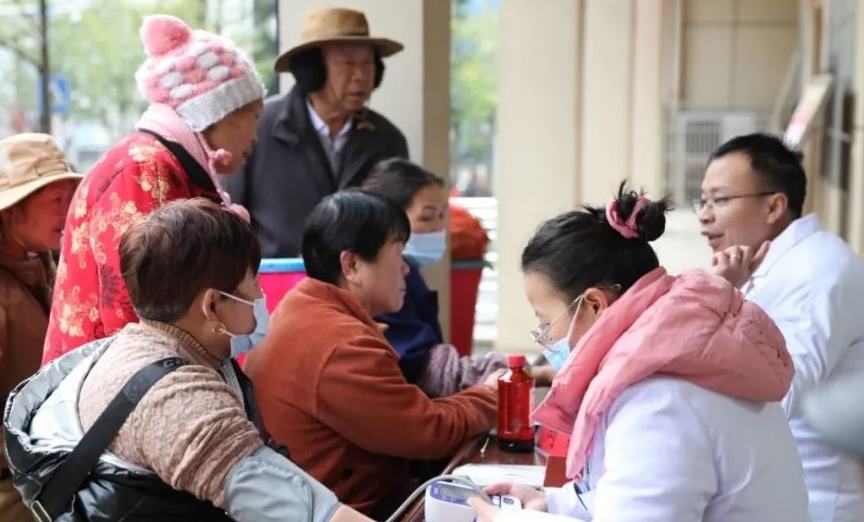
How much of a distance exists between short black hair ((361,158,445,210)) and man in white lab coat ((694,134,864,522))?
91 centimetres

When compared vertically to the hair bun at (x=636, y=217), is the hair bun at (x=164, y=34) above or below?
above

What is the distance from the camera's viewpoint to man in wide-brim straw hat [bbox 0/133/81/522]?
249cm

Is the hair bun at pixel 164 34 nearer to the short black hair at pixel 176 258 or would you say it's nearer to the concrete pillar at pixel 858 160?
the short black hair at pixel 176 258

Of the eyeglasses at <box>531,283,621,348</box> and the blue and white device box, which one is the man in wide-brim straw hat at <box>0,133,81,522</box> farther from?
the eyeglasses at <box>531,283,621,348</box>

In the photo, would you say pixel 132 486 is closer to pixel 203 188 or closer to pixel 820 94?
pixel 203 188

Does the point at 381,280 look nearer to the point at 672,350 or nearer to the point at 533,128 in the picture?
the point at 672,350

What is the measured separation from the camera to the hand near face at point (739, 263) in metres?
2.47

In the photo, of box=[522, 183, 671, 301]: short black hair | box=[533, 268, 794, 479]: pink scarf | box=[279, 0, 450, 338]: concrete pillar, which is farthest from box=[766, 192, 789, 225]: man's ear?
box=[279, 0, 450, 338]: concrete pillar

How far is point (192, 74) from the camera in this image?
2.42 metres

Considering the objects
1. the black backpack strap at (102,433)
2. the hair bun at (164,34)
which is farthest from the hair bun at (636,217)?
the hair bun at (164,34)

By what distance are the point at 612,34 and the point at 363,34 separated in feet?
16.8

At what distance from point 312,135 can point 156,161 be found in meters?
1.36

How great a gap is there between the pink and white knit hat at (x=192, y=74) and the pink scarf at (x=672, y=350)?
1182 mm

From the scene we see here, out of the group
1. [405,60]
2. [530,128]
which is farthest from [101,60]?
[405,60]
